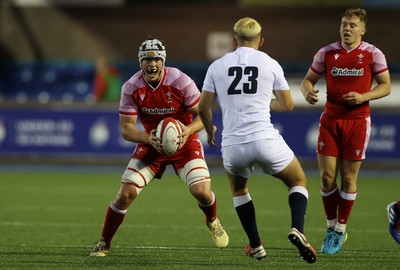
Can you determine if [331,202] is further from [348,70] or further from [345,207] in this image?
[348,70]

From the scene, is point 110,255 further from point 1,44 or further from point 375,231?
point 1,44

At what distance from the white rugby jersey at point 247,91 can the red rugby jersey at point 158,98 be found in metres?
1.13

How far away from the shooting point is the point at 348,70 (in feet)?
29.0

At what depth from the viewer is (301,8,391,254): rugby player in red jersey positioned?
28.9 ft

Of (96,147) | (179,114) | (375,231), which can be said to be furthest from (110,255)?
(96,147)

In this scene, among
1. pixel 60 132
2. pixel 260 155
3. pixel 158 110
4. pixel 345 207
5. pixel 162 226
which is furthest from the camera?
pixel 60 132

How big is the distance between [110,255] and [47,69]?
16021mm

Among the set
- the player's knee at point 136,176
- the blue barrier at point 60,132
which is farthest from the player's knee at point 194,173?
the blue barrier at point 60,132

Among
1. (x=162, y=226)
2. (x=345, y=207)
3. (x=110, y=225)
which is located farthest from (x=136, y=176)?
(x=162, y=226)

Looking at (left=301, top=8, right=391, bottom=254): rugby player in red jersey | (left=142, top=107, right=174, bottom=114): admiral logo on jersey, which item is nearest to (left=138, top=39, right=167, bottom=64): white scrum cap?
(left=142, top=107, right=174, bottom=114): admiral logo on jersey

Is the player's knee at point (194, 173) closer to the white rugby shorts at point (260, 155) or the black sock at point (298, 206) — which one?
the white rugby shorts at point (260, 155)

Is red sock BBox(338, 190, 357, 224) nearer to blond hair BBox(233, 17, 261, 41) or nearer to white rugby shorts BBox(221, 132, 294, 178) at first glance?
white rugby shorts BBox(221, 132, 294, 178)

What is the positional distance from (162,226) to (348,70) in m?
3.22

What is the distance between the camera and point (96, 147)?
60.7ft
